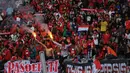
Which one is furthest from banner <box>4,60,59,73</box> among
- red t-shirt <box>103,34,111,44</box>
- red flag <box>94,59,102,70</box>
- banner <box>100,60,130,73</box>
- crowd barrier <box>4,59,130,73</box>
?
red t-shirt <box>103,34,111,44</box>

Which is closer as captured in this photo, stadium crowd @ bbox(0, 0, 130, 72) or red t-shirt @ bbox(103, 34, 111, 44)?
stadium crowd @ bbox(0, 0, 130, 72)

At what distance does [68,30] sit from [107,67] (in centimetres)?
424

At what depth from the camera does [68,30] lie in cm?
1672

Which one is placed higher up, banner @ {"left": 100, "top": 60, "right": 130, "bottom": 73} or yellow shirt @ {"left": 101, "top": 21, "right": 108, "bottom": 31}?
yellow shirt @ {"left": 101, "top": 21, "right": 108, "bottom": 31}

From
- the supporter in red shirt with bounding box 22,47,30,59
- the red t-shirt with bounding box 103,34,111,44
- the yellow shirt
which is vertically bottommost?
the supporter in red shirt with bounding box 22,47,30,59

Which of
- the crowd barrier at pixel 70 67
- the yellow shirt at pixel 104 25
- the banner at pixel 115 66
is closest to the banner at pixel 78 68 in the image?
the crowd barrier at pixel 70 67

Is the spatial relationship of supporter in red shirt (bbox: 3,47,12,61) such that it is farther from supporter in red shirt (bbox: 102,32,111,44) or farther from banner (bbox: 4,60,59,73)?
supporter in red shirt (bbox: 102,32,111,44)

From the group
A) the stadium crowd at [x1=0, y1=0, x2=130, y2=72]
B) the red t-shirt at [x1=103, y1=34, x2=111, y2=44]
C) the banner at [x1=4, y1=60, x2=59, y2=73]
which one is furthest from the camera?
the red t-shirt at [x1=103, y1=34, x2=111, y2=44]

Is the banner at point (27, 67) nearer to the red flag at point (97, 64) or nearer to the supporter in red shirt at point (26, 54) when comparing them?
the supporter in red shirt at point (26, 54)

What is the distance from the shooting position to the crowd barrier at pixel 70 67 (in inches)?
507

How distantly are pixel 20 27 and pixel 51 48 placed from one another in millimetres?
3683

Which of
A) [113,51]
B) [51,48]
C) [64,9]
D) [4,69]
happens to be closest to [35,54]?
[51,48]

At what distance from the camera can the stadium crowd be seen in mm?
14562

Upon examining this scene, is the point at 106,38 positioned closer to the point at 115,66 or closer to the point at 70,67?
the point at 115,66
